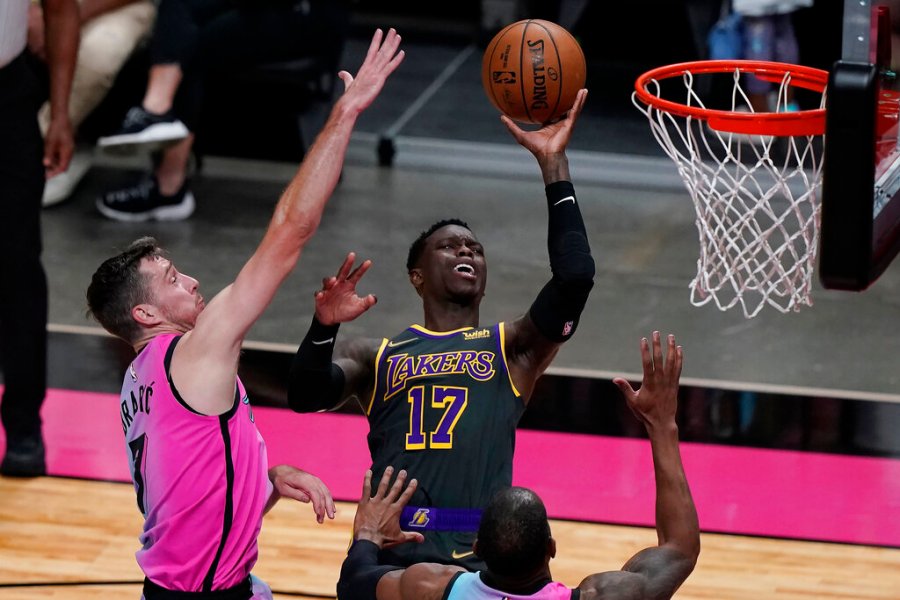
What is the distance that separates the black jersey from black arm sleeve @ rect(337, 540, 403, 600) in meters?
0.42

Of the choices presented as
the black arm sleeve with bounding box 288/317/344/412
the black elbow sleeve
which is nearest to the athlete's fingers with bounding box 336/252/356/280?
the black arm sleeve with bounding box 288/317/344/412

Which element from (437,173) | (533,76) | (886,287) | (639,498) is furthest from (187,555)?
(437,173)

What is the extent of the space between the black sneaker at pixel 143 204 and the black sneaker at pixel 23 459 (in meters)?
3.35

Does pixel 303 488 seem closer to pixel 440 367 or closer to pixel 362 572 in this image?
pixel 362 572

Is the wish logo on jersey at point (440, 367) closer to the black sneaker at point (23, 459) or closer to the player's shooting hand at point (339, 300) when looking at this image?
the player's shooting hand at point (339, 300)

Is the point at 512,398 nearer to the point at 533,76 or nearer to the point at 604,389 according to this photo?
the point at 533,76

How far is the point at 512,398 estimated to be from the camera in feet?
14.2

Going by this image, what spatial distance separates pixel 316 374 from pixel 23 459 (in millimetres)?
2278

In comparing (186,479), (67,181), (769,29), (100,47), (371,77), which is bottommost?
(67,181)

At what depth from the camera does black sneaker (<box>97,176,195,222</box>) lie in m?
9.13

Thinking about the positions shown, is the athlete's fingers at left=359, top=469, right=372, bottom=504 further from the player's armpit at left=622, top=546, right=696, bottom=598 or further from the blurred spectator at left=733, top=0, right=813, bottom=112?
the blurred spectator at left=733, top=0, right=813, bottom=112

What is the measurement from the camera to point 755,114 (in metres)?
4.30

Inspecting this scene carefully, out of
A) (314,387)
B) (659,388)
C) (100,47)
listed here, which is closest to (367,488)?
(314,387)

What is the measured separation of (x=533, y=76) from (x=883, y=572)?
244 cm
